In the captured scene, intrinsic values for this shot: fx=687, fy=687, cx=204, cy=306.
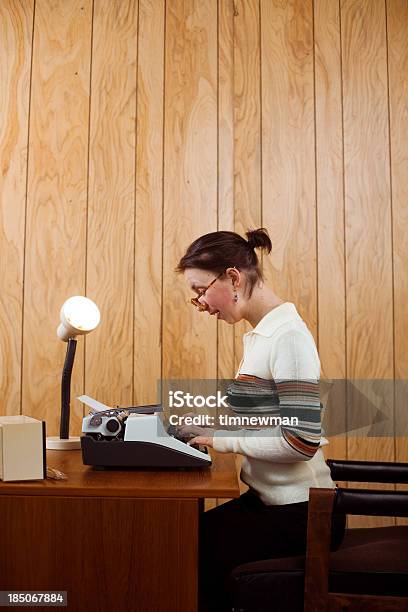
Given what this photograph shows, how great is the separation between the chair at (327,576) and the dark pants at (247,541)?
2.6 inches

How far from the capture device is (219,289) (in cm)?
198

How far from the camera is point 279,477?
5.81 feet

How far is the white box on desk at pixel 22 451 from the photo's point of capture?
1616 mm

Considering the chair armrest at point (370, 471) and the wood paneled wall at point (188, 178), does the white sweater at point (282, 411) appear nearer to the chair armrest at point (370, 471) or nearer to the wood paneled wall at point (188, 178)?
the chair armrest at point (370, 471)

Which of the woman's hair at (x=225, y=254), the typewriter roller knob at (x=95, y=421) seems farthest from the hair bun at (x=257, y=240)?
the typewriter roller knob at (x=95, y=421)

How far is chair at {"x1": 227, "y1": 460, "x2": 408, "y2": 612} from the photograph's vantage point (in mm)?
1585

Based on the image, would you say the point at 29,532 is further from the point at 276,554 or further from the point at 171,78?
the point at 171,78

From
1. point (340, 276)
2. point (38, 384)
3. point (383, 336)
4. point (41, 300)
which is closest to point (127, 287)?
point (41, 300)

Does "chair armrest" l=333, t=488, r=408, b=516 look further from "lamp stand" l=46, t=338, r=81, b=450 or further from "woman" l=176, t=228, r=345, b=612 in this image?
"lamp stand" l=46, t=338, r=81, b=450

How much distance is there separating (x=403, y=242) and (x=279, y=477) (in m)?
1.36

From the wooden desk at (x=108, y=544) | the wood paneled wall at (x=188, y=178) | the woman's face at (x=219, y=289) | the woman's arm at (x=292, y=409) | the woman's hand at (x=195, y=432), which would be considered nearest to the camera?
the wooden desk at (x=108, y=544)

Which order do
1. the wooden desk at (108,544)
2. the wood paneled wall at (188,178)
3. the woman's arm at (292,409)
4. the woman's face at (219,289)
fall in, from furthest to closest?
the wood paneled wall at (188,178)
the woman's face at (219,289)
the woman's arm at (292,409)
the wooden desk at (108,544)

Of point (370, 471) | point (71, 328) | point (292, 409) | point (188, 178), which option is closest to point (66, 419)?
point (71, 328)

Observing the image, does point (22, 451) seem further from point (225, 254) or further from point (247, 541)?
point (225, 254)
